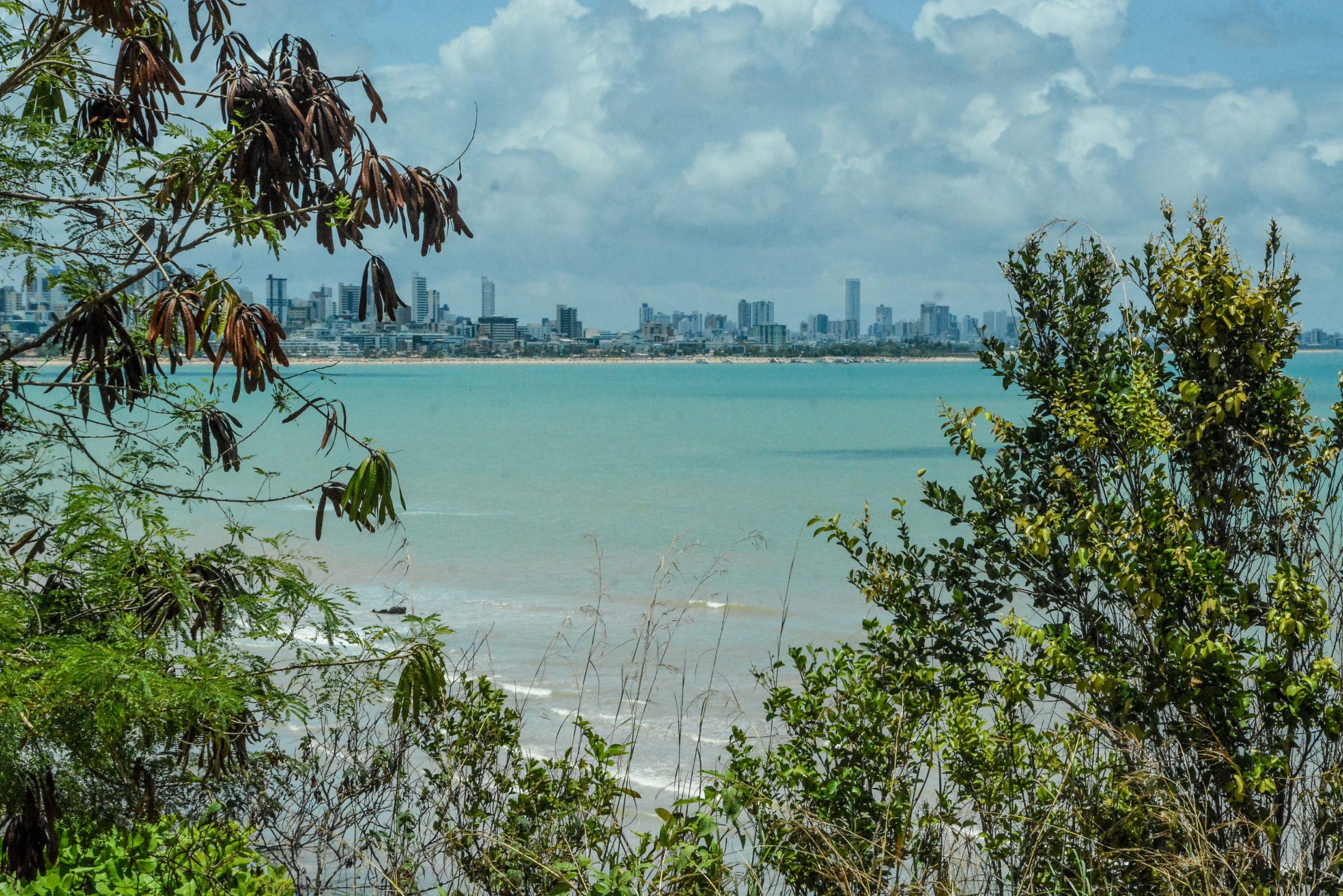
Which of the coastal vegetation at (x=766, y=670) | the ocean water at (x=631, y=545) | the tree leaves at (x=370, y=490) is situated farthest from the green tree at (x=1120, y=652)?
the tree leaves at (x=370, y=490)

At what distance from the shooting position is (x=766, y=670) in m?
3.77

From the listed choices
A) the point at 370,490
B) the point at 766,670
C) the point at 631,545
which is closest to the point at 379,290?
the point at 370,490

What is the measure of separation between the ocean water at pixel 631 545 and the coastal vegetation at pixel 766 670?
1.37ft

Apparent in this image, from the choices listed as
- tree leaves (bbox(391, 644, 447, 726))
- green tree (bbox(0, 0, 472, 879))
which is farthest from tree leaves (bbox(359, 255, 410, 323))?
tree leaves (bbox(391, 644, 447, 726))

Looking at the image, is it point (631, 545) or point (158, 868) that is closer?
point (158, 868)

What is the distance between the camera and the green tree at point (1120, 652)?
3.26m

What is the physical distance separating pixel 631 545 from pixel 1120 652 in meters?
13.8

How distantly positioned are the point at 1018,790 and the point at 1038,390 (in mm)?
1386

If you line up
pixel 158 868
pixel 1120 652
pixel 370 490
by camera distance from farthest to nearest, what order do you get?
pixel 1120 652
pixel 370 490
pixel 158 868

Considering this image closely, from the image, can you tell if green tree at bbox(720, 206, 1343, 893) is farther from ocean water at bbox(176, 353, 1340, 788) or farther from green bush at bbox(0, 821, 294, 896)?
green bush at bbox(0, 821, 294, 896)

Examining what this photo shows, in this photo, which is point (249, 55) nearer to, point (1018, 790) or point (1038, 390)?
point (1038, 390)

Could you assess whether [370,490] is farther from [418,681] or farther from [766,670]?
[766,670]

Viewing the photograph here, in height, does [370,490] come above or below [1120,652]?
above

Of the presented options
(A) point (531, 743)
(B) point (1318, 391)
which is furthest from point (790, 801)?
(B) point (1318, 391)
